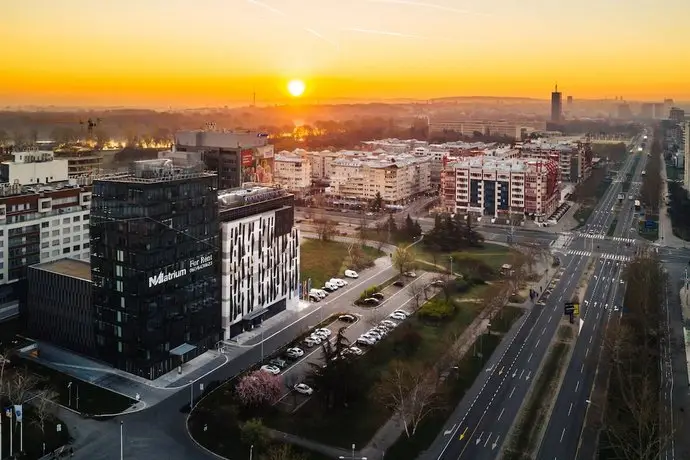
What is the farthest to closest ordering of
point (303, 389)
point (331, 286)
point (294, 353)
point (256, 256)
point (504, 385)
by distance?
point (331, 286)
point (256, 256)
point (294, 353)
point (504, 385)
point (303, 389)

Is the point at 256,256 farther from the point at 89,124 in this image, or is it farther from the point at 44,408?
the point at 89,124

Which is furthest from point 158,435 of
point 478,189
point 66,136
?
point 66,136

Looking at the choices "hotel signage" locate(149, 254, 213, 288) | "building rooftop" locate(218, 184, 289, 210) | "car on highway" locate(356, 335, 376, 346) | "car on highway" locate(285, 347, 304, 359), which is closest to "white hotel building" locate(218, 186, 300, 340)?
"building rooftop" locate(218, 184, 289, 210)

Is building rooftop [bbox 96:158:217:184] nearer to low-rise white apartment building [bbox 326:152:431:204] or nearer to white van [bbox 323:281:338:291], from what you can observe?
white van [bbox 323:281:338:291]

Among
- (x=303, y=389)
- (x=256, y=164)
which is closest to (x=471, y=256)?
(x=256, y=164)

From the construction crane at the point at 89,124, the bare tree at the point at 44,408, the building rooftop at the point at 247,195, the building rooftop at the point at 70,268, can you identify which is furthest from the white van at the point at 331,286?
the construction crane at the point at 89,124

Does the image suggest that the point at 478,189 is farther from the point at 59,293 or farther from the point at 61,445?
the point at 61,445
